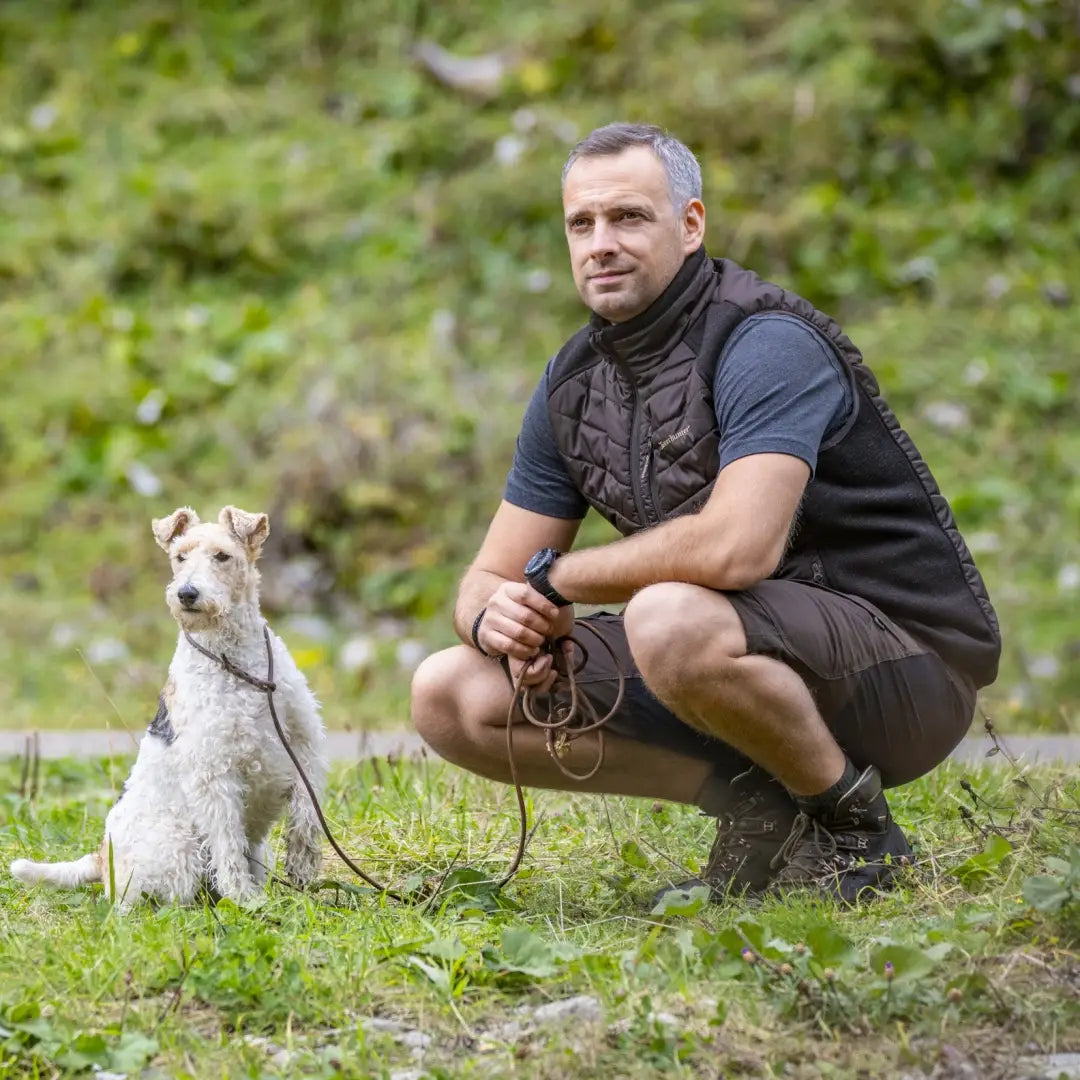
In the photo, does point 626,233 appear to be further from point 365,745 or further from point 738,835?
point 365,745

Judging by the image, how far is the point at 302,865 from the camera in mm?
3928

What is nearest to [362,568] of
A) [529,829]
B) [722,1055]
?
[529,829]

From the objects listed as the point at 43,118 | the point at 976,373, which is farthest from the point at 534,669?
the point at 43,118

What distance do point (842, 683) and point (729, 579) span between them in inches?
17.0

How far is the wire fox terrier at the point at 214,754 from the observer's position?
371cm

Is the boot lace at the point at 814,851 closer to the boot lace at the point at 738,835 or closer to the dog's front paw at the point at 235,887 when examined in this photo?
the boot lace at the point at 738,835

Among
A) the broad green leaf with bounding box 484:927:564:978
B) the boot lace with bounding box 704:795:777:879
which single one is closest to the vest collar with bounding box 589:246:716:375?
the boot lace with bounding box 704:795:777:879

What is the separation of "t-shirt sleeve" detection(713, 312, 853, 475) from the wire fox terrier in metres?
1.21

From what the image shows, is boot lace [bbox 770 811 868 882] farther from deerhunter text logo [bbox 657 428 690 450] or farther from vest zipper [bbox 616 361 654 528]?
deerhunter text logo [bbox 657 428 690 450]

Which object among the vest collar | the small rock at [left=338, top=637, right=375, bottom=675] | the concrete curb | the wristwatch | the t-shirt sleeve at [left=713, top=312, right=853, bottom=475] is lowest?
the concrete curb

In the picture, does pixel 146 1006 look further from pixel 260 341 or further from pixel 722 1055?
pixel 260 341

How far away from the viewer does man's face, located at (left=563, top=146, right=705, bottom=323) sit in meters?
3.91

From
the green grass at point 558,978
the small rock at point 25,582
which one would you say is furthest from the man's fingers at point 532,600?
the small rock at point 25,582

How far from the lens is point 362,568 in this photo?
8359 millimetres
